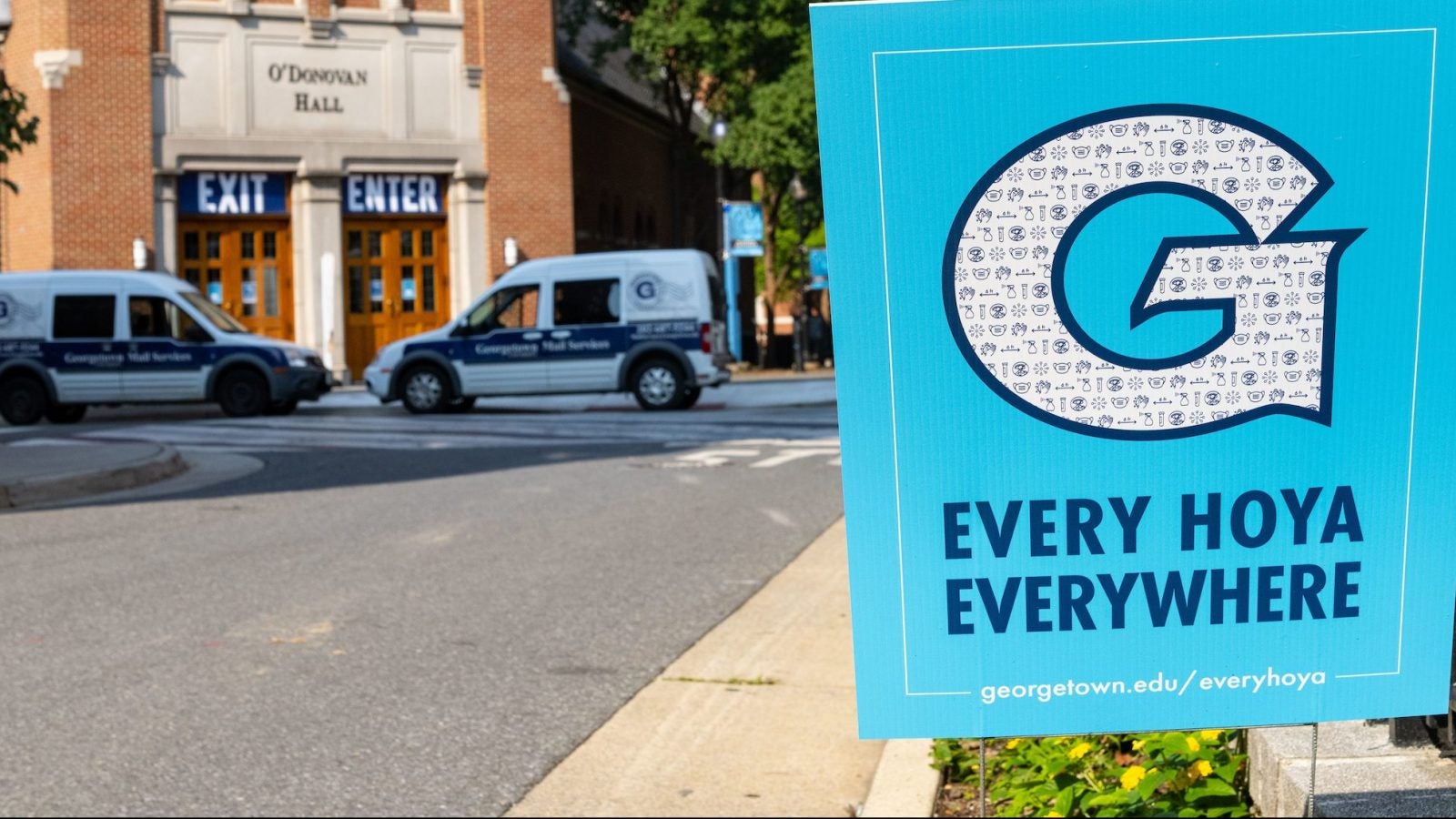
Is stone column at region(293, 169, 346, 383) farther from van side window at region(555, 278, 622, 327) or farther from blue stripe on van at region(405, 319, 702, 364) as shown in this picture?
van side window at region(555, 278, 622, 327)

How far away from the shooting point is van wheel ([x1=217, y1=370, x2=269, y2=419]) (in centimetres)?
2425

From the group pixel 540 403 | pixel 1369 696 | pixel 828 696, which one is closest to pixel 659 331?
pixel 540 403

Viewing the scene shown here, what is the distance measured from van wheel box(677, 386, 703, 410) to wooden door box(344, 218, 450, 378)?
9.46 meters

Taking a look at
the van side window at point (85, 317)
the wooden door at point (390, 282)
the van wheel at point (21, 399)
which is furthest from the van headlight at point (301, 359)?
the wooden door at point (390, 282)

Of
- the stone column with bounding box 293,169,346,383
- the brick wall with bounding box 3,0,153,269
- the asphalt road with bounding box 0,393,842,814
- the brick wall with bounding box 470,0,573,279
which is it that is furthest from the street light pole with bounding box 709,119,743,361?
the asphalt road with bounding box 0,393,842,814

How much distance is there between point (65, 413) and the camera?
24.7m

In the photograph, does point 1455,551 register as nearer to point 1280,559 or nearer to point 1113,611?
point 1280,559

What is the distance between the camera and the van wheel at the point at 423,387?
24.9m

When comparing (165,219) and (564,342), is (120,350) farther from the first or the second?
(165,219)

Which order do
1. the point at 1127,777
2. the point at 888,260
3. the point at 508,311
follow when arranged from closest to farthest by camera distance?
the point at 888,260, the point at 1127,777, the point at 508,311

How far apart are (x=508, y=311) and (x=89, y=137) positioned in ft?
32.5

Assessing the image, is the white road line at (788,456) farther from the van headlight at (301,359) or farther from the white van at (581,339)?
the van headlight at (301,359)

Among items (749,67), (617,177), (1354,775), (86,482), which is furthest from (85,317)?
(1354,775)

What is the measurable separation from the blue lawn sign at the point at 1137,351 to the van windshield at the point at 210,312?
76.0 ft
